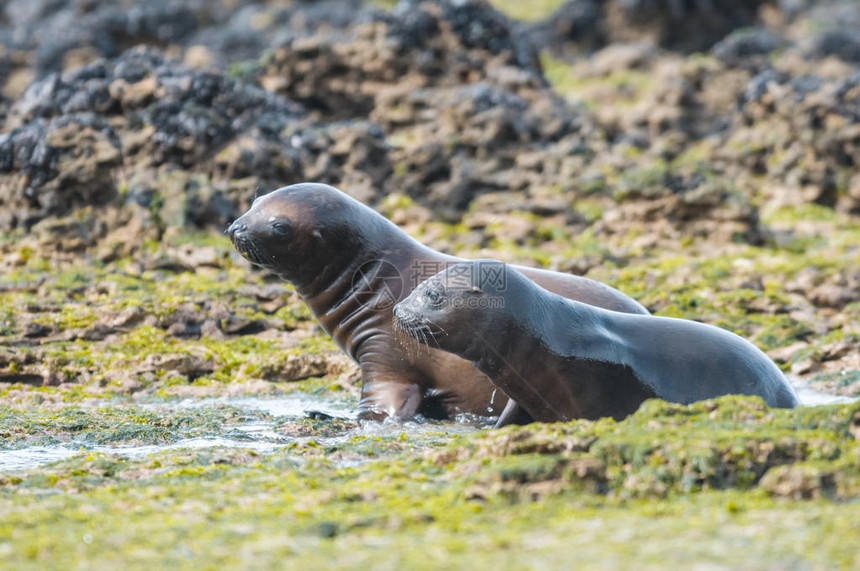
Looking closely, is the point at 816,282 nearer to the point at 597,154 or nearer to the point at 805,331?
the point at 805,331

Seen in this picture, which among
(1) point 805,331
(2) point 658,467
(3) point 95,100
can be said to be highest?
(3) point 95,100

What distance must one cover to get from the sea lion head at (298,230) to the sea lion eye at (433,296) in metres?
1.64

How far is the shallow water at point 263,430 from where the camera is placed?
20.1 feet

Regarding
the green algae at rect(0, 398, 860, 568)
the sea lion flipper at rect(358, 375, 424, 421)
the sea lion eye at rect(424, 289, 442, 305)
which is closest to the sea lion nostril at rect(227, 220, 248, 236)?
the sea lion flipper at rect(358, 375, 424, 421)

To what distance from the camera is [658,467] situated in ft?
15.1

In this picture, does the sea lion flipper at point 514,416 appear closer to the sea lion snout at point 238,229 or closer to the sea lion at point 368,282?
the sea lion at point 368,282

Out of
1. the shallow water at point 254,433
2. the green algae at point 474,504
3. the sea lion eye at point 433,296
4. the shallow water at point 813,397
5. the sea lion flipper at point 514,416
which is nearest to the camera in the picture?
the green algae at point 474,504

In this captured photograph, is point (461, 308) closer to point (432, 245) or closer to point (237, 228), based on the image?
point (237, 228)

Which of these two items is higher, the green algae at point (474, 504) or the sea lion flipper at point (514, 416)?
the green algae at point (474, 504)

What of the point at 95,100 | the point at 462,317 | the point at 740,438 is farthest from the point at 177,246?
the point at 740,438

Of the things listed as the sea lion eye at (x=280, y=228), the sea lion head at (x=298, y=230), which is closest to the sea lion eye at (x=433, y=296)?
the sea lion head at (x=298, y=230)

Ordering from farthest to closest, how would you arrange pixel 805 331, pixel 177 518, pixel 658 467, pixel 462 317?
pixel 805 331
pixel 462 317
pixel 658 467
pixel 177 518

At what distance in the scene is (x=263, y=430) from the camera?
23.2 feet

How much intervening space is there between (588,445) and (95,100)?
11909 mm
